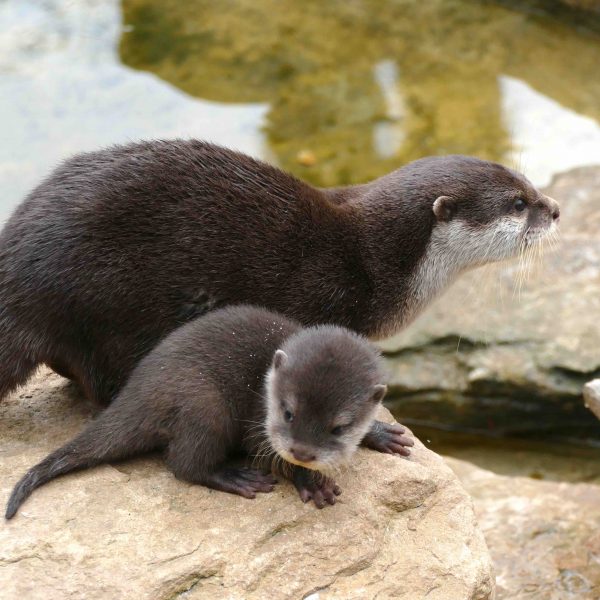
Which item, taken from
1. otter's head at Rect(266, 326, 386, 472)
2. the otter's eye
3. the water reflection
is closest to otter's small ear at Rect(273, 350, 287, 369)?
otter's head at Rect(266, 326, 386, 472)

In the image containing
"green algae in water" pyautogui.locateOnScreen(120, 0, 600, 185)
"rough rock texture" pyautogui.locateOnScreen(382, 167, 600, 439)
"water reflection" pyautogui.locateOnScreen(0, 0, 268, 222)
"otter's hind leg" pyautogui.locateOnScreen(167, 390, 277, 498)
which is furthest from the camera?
"green algae in water" pyautogui.locateOnScreen(120, 0, 600, 185)

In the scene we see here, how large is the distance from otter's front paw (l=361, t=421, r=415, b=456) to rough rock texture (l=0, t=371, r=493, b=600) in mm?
88

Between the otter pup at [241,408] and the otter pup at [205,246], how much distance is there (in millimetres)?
269

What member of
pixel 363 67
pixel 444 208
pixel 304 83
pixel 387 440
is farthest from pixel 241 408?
pixel 363 67

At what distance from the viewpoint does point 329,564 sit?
345 centimetres

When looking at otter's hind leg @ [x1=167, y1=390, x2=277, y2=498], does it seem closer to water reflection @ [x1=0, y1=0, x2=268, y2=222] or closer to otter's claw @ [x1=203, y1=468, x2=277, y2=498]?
otter's claw @ [x1=203, y1=468, x2=277, y2=498]

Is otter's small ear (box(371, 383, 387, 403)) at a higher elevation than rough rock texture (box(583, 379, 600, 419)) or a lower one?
higher

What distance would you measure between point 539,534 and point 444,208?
175cm

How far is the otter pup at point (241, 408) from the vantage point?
11.3 ft

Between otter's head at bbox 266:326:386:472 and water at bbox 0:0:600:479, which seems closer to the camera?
otter's head at bbox 266:326:386:472

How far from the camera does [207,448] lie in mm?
3566

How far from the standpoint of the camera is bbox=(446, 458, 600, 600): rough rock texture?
4812 mm

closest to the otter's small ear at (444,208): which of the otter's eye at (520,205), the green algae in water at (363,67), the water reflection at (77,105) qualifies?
the otter's eye at (520,205)

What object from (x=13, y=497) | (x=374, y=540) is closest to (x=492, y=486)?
(x=374, y=540)
